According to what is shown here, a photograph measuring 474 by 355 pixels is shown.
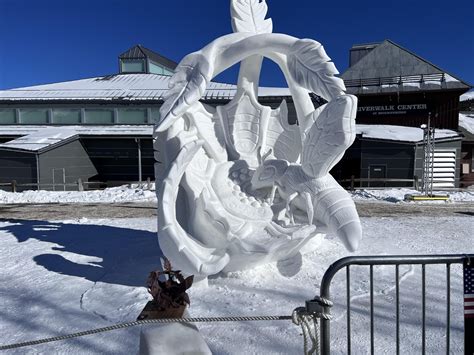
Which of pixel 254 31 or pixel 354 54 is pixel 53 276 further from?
pixel 354 54

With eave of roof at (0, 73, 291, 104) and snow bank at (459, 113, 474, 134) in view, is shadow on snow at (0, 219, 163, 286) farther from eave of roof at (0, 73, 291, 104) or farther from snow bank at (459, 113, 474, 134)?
snow bank at (459, 113, 474, 134)

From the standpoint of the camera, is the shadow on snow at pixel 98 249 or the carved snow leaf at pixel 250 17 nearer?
the shadow on snow at pixel 98 249

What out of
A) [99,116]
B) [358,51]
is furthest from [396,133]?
[99,116]

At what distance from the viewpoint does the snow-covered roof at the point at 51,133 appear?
737 inches

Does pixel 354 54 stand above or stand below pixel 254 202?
above

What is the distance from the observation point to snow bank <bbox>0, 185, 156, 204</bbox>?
15.9 m

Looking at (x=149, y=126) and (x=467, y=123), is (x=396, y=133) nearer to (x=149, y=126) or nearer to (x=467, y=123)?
(x=467, y=123)

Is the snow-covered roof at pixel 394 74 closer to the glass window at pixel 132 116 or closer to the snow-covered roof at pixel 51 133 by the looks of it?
the glass window at pixel 132 116

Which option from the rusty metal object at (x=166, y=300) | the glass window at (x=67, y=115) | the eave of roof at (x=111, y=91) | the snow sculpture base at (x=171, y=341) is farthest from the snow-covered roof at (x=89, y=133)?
the snow sculpture base at (x=171, y=341)

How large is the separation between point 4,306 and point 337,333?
14.2 feet

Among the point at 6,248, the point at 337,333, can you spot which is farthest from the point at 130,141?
the point at 337,333

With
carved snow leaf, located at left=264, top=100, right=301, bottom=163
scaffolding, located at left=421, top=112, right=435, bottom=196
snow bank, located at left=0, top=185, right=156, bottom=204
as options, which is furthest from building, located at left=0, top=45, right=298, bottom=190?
carved snow leaf, located at left=264, top=100, right=301, bottom=163

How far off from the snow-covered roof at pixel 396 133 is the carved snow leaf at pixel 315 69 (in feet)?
→ 48.0

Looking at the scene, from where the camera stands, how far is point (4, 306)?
4793 millimetres
